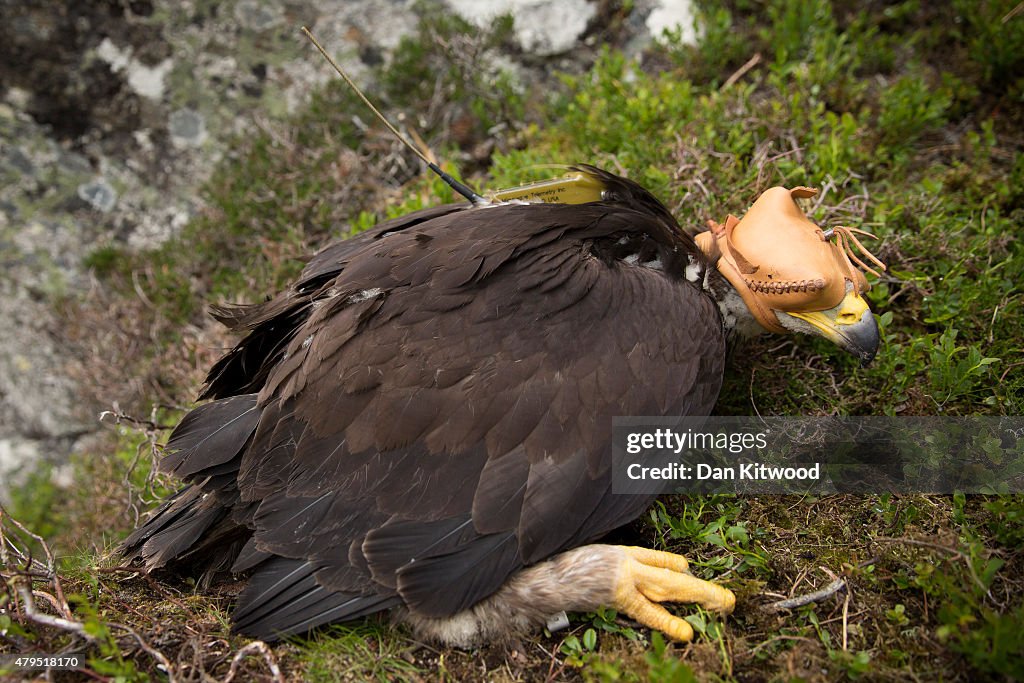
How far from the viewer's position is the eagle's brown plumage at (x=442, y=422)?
8.20ft

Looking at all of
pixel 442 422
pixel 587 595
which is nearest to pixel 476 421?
pixel 442 422

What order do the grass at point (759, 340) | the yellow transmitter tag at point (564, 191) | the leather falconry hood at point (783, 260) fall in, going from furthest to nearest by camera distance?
the yellow transmitter tag at point (564, 191) < the leather falconry hood at point (783, 260) < the grass at point (759, 340)

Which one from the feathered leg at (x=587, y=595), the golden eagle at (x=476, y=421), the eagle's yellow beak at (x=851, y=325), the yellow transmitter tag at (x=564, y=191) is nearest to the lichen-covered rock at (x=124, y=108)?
the yellow transmitter tag at (x=564, y=191)

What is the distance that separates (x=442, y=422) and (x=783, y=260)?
60.2 inches

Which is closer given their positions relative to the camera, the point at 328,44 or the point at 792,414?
the point at 792,414

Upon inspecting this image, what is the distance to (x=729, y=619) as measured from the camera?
98.5 inches

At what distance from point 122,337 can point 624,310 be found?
3901mm

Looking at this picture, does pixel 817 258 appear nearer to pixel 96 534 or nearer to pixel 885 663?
pixel 885 663

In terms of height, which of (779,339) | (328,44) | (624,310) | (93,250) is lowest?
(779,339)

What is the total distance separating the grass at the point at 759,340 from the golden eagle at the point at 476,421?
0.19 m

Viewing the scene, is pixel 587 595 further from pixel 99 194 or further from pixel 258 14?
pixel 258 14

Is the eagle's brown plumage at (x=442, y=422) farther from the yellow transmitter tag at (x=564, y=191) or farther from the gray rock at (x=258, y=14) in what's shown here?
the gray rock at (x=258, y=14)

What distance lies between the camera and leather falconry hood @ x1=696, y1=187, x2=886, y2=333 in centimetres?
278

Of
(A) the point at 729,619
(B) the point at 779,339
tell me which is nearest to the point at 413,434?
(A) the point at 729,619
